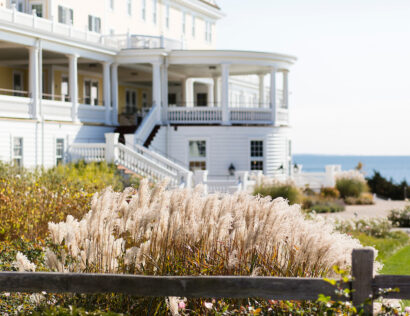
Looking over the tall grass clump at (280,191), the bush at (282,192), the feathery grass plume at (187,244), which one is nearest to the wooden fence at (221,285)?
the feathery grass plume at (187,244)

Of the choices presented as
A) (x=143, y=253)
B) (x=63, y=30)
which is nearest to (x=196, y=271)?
(x=143, y=253)

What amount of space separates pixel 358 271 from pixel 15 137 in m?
22.7

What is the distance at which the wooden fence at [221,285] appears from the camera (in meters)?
5.68

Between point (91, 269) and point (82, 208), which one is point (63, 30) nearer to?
point (82, 208)

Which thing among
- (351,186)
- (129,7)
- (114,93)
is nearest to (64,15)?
(114,93)

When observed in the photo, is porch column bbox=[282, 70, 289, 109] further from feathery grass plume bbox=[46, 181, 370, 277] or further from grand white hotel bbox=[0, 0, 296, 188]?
feathery grass plume bbox=[46, 181, 370, 277]

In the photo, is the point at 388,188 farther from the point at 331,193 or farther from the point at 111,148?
the point at 111,148

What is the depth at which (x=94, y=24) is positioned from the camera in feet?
118

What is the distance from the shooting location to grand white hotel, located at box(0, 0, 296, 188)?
2736cm

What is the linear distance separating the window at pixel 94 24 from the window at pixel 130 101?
19.9 ft

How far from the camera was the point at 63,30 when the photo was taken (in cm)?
2991

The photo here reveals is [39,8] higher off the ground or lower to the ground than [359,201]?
higher

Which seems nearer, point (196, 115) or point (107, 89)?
point (107, 89)

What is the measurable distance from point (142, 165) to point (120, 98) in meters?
14.0
